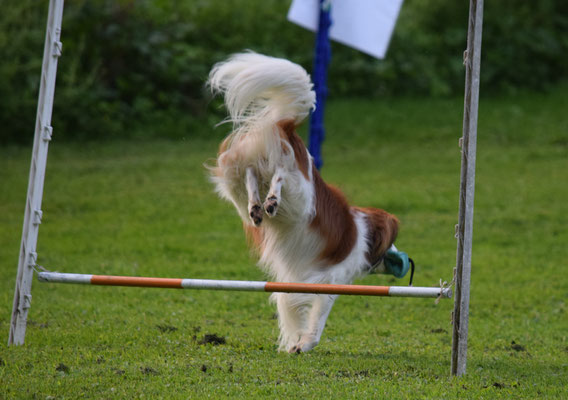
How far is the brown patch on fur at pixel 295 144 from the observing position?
5.18 metres

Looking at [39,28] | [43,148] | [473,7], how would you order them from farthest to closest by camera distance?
[39,28] → [43,148] → [473,7]

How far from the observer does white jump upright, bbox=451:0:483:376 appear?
4461mm

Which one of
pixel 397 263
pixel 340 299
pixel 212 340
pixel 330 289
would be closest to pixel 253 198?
pixel 330 289

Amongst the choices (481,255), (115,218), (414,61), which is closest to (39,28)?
(115,218)

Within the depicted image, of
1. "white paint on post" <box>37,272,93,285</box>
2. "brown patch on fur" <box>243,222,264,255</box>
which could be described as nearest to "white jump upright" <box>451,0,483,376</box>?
"brown patch on fur" <box>243,222,264,255</box>

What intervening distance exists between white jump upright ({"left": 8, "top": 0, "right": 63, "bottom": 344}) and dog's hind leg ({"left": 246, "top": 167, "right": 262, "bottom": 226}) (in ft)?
4.11

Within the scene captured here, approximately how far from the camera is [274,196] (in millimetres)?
4918

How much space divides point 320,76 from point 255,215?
412 centimetres

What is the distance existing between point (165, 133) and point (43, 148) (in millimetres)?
10658

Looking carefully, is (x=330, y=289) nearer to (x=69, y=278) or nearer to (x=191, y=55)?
(x=69, y=278)

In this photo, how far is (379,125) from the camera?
1652cm

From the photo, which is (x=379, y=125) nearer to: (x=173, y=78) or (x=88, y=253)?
(x=173, y=78)

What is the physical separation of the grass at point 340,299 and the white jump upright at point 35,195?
228 mm

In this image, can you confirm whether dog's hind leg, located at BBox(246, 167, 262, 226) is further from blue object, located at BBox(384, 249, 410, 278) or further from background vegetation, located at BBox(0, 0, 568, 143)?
background vegetation, located at BBox(0, 0, 568, 143)
